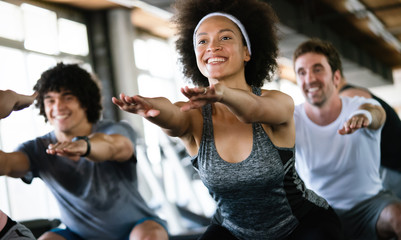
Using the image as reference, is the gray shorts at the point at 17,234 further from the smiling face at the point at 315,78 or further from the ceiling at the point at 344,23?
the ceiling at the point at 344,23

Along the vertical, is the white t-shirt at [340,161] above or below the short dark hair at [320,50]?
below

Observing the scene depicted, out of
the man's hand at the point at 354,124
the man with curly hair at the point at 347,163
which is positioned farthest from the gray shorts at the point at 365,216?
the man's hand at the point at 354,124

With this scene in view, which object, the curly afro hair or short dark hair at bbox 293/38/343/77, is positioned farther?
short dark hair at bbox 293/38/343/77

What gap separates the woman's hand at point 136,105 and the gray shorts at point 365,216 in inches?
71.3

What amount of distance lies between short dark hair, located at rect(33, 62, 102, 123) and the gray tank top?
1.23m

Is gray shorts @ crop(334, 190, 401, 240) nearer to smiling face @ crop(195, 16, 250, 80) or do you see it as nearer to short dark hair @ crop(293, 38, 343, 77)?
short dark hair @ crop(293, 38, 343, 77)

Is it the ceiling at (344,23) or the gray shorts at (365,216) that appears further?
the ceiling at (344,23)

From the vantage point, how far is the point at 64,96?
131 inches

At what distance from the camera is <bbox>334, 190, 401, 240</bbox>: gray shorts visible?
3.28 meters

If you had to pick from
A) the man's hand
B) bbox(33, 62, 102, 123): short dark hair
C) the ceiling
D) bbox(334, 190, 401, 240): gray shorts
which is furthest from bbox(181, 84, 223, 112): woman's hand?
the ceiling

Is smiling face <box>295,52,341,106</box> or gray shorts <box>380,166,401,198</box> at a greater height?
smiling face <box>295,52,341,106</box>

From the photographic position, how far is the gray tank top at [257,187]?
7.34 feet

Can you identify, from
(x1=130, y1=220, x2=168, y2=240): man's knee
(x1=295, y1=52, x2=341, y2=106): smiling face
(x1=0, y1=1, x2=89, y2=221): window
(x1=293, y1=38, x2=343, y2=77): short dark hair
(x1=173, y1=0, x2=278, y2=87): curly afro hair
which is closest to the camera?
(x1=173, y1=0, x2=278, y2=87): curly afro hair

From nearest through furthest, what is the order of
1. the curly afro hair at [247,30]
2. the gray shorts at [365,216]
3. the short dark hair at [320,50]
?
the curly afro hair at [247,30] < the gray shorts at [365,216] < the short dark hair at [320,50]
